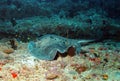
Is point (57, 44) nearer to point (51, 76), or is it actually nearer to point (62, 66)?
point (62, 66)

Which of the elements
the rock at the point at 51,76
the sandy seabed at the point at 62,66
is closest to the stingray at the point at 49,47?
the sandy seabed at the point at 62,66

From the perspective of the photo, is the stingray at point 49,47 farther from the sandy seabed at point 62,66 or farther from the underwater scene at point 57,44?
the sandy seabed at point 62,66

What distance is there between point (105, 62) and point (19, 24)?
18.4ft

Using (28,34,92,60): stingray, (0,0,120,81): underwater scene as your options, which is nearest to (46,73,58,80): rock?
(0,0,120,81): underwater scene

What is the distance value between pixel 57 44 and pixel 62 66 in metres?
0.84

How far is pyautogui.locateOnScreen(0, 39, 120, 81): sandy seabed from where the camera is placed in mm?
5855

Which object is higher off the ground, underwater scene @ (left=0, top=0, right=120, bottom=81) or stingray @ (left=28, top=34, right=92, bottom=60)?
stingray @ (left=28, top=34, right=92, bottom=60)

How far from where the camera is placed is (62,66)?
6449 mm

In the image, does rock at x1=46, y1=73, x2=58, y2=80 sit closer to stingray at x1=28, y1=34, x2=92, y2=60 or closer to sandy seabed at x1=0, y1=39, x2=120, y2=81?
sandy seabed at x1=0, y1=39, x2=120, y2=81

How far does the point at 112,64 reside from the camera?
22.2ft

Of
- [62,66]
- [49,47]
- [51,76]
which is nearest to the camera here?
[51,76]

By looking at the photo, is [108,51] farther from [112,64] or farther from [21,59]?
[21,59]

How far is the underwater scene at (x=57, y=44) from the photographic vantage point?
6.09 metres

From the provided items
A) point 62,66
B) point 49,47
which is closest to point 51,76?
point 62,66
